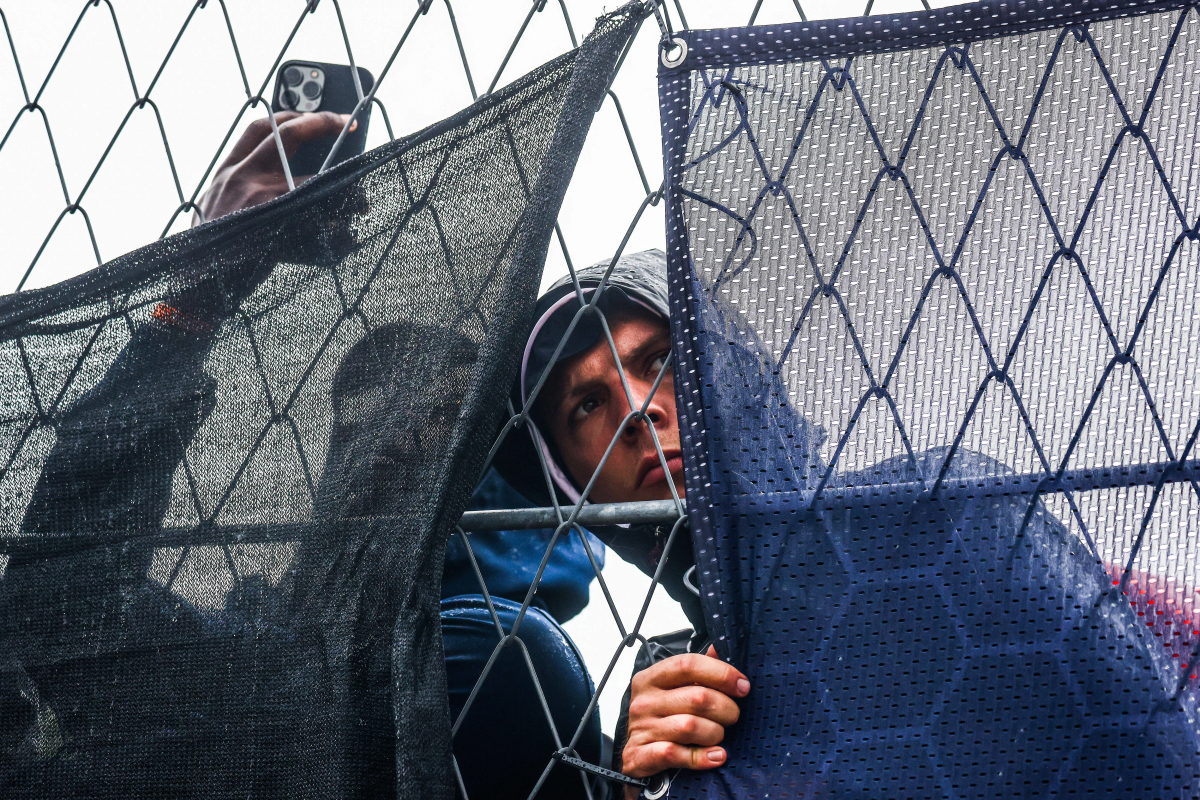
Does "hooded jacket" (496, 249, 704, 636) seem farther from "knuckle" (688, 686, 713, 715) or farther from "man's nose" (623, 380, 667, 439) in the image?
"knuckle" (688, 686, 713, 715)

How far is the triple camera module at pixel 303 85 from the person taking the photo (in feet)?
3.19

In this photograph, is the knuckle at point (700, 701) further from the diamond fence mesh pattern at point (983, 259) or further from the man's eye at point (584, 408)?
the man's eye at point (584, 408)

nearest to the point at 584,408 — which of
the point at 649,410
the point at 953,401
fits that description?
the point at 649,410

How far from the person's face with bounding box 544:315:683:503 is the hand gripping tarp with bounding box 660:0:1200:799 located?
2.24 feet

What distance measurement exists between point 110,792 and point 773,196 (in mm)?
753

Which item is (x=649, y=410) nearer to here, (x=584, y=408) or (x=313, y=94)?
(x=584, y=408)

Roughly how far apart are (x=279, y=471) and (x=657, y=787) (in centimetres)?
41

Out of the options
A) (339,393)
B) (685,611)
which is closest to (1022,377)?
(339,393)

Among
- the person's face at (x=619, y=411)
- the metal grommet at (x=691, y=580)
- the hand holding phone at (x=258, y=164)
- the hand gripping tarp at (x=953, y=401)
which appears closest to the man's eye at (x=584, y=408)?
the person's face at (x=619, y=411)

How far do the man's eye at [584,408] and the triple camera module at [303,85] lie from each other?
642mm

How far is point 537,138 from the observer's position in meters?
0.73

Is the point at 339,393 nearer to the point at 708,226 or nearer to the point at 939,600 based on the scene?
the point at 708,226

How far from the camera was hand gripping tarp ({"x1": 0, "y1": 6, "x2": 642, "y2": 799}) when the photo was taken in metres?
0.69

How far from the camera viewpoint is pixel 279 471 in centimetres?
77
